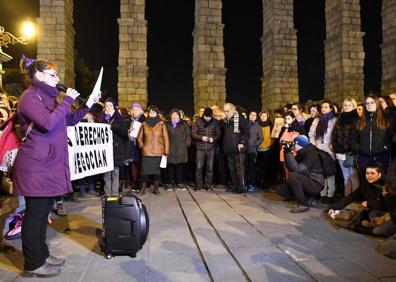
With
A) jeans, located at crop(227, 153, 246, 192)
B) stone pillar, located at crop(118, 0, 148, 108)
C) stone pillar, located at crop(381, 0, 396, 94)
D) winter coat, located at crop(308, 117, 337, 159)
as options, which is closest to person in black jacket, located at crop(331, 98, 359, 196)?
winter coat, located at crop(308, 117, 337, 159)

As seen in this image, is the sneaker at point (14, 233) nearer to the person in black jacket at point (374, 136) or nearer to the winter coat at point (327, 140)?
the person in black jacket at point (374, 136)

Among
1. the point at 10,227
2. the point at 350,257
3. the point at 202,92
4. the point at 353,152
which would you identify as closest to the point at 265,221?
the point at 350,257

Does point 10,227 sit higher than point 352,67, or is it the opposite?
point 352,67

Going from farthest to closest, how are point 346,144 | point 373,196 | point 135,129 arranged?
point 135,129, point 346,144, point 373,196

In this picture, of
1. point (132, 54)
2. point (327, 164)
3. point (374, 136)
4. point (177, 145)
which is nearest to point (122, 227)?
point (327, 164)

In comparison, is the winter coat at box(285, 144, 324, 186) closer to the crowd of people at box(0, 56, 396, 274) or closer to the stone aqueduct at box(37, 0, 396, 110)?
the crowd of people at box(0, 56, 396, 274)

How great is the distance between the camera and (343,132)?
22.8 ft

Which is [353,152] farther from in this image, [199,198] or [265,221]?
[199,198]

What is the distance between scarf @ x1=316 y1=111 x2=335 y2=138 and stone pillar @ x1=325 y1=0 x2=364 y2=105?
35.1 feet

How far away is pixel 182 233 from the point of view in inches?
204

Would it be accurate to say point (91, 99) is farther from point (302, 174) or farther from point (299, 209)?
point (302, 174)

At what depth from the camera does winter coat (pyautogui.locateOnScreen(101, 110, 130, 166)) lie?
717cm

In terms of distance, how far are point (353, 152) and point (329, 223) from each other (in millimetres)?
1672

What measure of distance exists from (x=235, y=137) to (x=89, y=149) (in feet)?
12.9
